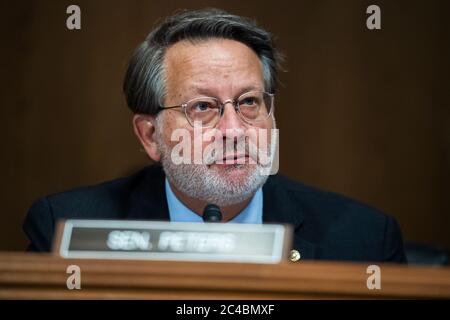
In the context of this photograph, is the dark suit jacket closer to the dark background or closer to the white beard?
the white beard

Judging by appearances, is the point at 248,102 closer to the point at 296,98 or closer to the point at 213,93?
the point at 213,93

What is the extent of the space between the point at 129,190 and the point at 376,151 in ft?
3.30

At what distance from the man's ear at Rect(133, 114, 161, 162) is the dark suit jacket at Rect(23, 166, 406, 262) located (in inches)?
2.9

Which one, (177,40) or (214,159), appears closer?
(214,159)

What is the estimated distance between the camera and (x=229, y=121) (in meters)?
2.06

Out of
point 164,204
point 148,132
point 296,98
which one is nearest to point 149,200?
point 164,204

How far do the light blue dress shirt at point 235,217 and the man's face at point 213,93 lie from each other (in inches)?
2.3

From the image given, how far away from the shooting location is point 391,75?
9.45ft

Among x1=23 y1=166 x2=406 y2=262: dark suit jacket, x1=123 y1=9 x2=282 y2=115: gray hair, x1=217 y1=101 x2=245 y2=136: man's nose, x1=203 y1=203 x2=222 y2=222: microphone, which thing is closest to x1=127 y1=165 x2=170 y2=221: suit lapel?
x1=23 y1=166 x2=406 y2=262: dark suit jacket

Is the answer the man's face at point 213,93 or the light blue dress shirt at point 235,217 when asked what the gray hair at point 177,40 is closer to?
the man's face at point 213,93

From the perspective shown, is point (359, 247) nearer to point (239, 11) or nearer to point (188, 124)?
point (188, 124)

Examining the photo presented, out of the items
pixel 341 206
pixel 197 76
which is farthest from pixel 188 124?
pixel 341 206

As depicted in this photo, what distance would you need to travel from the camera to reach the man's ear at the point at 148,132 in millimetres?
2271

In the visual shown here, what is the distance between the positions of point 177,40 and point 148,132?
271 mm
